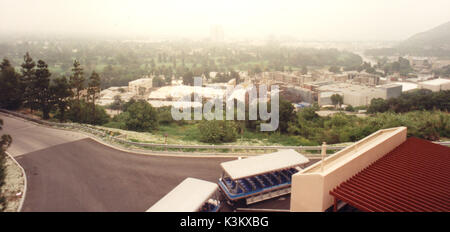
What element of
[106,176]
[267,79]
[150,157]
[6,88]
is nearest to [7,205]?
[106,176]

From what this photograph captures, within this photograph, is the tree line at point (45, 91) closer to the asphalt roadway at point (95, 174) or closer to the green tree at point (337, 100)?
the asphalt roadway at point (95, 174)

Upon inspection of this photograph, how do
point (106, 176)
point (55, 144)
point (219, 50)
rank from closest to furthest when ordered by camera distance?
point (106, 176)
point (55, 144)
point (219, 50)

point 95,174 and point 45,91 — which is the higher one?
point 45,91

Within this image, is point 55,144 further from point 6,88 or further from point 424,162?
point 424,162

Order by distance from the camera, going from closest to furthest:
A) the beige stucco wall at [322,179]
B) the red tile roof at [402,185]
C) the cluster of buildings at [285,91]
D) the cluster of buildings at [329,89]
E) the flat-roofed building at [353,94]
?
the red tile roof at [402,185], the beige stucco wall at [322,179], the cluster of buildings at [285,91], the flat-roofed building at [353,94], the cluster of buildings at [329,89]

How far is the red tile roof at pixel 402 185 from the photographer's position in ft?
12.2

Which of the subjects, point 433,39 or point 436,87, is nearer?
point 436,87

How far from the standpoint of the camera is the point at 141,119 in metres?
15.1

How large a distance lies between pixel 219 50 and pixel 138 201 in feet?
223

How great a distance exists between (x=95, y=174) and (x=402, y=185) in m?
6.87

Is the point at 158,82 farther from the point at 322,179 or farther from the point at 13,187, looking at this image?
the point at 322,179

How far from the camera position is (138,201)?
6395mm

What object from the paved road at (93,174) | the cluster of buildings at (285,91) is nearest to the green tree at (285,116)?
the paved road at (93,174)

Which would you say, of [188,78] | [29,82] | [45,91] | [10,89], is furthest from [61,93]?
[188,78]
